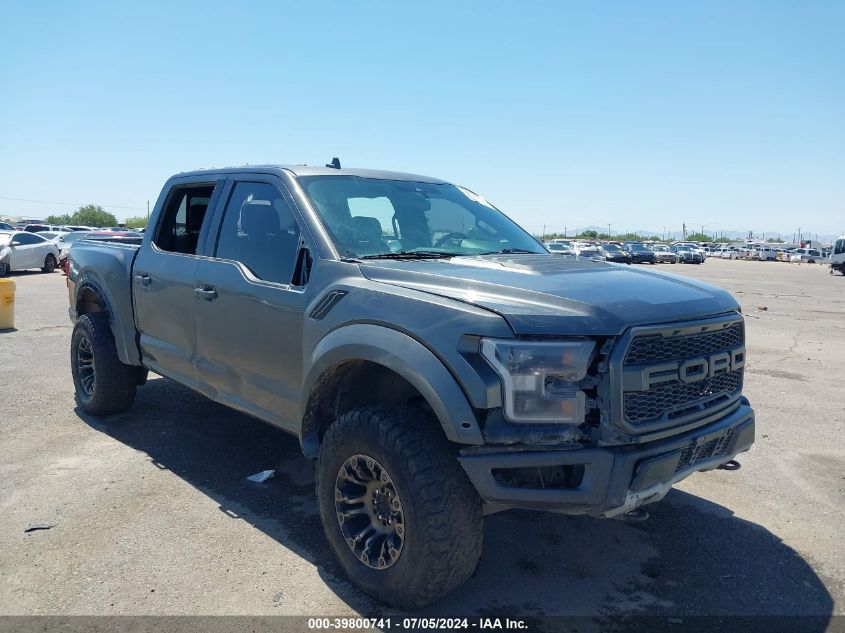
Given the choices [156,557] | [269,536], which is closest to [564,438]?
[269,536]

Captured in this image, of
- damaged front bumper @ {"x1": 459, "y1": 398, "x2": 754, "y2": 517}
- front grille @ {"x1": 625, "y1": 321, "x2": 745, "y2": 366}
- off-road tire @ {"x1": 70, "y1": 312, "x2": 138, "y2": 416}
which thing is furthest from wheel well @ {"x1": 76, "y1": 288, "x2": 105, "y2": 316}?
front grille @ {"x1": 625, "y1": 321, "x2": 745, "y2": 366}

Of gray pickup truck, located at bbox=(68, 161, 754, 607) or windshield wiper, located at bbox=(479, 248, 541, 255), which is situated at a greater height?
windshield wiper, located at bbox=(479, 248, 541, 255)

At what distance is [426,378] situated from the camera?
276 centimetres

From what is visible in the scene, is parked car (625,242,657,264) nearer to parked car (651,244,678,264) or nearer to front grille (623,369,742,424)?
parked car (651,244,678,264)

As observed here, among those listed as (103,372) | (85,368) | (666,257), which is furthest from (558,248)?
(103,372)

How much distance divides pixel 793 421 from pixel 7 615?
608 cm

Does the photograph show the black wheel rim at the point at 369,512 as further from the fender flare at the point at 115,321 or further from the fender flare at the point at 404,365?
the fender flare at the point at 115,321

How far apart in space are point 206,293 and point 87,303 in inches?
100

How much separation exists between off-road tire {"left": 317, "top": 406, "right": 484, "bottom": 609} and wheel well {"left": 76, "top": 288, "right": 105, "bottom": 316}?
3922 mm

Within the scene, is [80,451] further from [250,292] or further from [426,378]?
[426,378]

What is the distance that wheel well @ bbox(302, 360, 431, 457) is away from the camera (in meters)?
3.36

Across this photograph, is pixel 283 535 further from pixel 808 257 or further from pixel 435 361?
pixel 808 257

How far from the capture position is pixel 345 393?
3520 millimetres

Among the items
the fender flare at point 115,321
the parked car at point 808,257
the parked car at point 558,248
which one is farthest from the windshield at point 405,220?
the parked car at point 808,257
